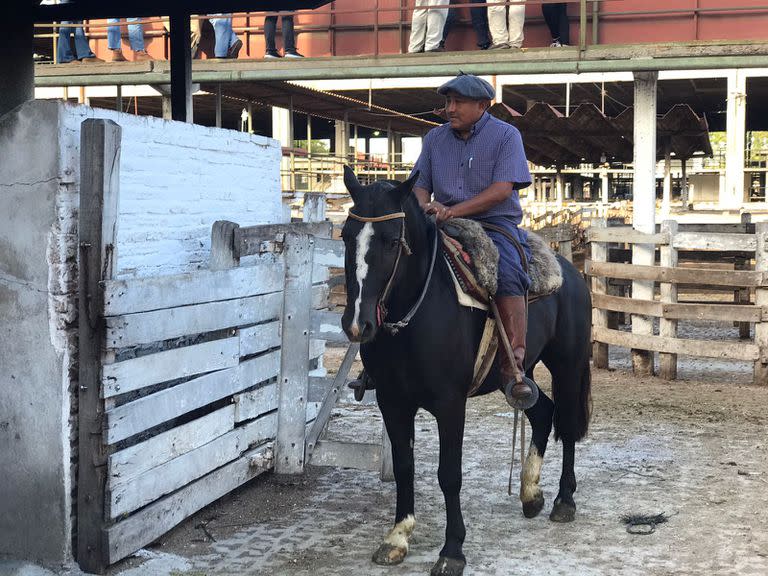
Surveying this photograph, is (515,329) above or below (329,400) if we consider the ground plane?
above

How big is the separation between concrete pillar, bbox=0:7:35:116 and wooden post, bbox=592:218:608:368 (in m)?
7.99

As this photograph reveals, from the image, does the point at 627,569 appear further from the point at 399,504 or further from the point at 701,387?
the point at 701,387

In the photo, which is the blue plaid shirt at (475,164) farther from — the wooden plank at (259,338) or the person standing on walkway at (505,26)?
the person standing on walkway at (505,26)

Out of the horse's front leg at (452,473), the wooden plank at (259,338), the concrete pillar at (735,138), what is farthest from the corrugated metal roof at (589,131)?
the horse's front leg at (452,473)

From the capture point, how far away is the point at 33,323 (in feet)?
15.6

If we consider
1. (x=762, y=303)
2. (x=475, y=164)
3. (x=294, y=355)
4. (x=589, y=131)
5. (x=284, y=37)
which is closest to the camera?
(x=475, y=164)

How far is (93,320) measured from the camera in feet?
15.6

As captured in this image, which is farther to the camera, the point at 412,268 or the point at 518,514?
the point at 518,514

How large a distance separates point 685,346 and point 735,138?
1092 cm

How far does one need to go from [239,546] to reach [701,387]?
694 centimetres

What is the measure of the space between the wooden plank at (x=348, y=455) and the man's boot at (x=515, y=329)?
133 cm

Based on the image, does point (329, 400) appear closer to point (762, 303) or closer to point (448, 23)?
point (762, 303)

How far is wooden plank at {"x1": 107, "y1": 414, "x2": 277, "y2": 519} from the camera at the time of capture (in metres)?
4.96

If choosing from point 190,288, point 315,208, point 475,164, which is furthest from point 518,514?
point 315,208
